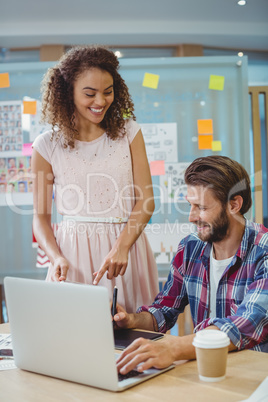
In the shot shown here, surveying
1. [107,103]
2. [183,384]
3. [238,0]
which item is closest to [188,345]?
[183,384]

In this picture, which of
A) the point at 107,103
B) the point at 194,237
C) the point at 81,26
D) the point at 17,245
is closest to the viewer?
the point at 194,237

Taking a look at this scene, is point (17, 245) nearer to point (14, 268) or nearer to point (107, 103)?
point (14, 268)

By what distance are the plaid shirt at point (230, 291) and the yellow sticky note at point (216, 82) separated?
1852 mm

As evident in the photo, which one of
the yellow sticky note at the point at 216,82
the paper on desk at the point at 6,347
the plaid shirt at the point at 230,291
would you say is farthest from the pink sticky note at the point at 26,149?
the paper on desk at the point at 6,347

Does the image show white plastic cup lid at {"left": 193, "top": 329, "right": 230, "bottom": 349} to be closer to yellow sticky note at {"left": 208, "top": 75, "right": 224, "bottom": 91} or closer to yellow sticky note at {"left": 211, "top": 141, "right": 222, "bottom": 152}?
yellow sticky note at {"left": 211, "top": 141, "right": 222, "bottom": 152}

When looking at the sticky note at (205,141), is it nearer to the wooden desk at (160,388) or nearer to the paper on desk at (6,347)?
the paper on desk at (6,347)

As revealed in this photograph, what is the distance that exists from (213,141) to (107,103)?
1609 millimetres

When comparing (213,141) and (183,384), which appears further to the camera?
(213,141)

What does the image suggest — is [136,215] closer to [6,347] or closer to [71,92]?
[71,92]

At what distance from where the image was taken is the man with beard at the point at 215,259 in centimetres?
137

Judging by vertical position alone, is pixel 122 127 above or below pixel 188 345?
above

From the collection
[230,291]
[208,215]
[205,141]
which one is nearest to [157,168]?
[205,141]

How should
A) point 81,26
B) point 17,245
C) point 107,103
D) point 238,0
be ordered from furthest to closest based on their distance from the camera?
point 81,26 < point 238,0 < point 17,245 < point 107,103

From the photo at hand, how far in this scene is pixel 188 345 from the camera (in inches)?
42.5
